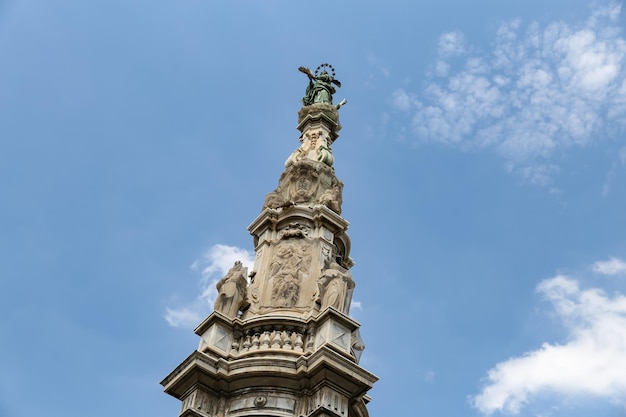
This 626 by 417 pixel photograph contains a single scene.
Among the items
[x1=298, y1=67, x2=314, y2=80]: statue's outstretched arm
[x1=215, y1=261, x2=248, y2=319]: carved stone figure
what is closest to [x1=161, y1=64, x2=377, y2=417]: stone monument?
[x1=215, y1=261, x2=248, y2=319]: carved stone figure

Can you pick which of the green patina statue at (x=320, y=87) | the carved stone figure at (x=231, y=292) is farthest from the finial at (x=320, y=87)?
the carved stone figure at (x=231, y=292)

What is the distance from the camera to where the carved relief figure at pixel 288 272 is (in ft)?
69.4

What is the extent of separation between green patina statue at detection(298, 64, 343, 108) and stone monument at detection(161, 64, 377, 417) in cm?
562

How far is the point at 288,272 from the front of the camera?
71.5ft

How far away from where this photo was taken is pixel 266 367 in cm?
1845

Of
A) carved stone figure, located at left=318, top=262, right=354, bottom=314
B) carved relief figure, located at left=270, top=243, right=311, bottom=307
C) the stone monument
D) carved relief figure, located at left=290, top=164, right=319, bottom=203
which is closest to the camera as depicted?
the stone monument

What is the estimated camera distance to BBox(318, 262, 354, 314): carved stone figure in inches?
786

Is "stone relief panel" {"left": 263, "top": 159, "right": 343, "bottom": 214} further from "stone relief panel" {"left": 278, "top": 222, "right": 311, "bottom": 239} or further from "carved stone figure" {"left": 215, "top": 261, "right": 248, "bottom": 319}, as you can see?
"carved stone figure" {"left": 215, "top": 261, "right": 248, "bottom": 319}

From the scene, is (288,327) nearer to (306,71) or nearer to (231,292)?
(231,292)

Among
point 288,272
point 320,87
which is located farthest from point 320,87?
point 288,272

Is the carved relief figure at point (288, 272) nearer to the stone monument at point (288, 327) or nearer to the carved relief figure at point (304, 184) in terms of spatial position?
the stone monument at point (288, 327)

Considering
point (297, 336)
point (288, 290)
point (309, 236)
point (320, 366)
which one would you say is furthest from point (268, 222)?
point (320, 366)

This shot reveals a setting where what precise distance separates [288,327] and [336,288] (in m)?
1.45

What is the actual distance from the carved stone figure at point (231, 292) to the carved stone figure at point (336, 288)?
2.01m
